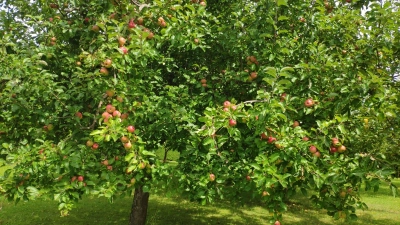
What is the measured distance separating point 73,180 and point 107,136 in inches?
35.8

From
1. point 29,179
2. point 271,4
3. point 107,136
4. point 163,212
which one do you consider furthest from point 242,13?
point 163,212

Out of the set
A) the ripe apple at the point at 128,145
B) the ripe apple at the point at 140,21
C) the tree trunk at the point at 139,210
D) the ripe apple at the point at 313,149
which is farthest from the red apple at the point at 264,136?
the tree trunk at the point at 139,210

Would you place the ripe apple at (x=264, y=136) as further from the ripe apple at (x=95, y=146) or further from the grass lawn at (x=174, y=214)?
the grass lawn at (x=174, y=214)

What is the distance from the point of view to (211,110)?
3578 millimetres

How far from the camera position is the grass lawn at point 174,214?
30.3 ft

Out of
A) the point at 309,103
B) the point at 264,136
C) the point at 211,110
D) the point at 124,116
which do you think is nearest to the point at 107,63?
the point at 124,116

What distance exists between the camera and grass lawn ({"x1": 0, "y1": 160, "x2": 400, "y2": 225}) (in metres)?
9.23

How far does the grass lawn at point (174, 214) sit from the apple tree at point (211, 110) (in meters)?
4.94

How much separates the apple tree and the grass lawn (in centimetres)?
494

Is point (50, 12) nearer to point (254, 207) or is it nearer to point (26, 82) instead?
point (26, 82)

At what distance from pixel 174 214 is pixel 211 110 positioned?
23.8 feet

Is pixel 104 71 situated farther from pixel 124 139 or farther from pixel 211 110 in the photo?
pixel 211 110

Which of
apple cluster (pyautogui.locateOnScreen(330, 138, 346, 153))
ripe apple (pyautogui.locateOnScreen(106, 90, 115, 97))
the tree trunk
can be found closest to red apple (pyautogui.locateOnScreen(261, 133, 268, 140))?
apple cluster (pyautogui.locateOnScreen(330, 138, 346, 153))

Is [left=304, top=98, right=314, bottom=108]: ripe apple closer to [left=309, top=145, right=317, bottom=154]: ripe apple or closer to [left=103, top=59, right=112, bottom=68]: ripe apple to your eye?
[left=309, top=145, right=317, bottom=154]: ripe apple
